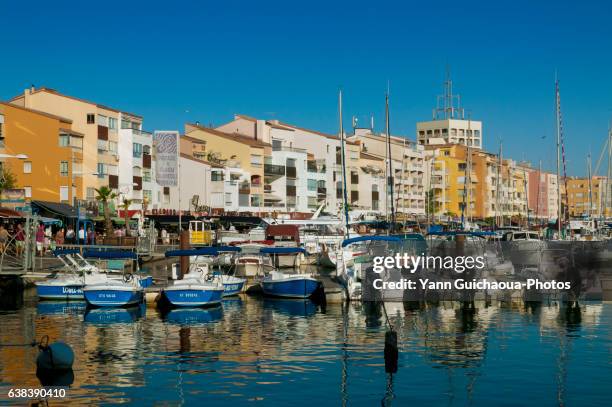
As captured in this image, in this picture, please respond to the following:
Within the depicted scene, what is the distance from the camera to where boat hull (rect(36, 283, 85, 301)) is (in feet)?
176

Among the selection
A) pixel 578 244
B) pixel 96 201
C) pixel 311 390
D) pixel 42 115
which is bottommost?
pixel 311 390

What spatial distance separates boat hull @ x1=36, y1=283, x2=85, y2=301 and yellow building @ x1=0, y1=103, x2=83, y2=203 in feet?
157

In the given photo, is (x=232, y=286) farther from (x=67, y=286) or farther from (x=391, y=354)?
(x=391, y=354)

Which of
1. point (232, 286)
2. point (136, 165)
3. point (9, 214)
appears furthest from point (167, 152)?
point (232, 286)

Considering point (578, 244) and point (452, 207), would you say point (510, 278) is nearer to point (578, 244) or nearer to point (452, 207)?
point (578, 244)

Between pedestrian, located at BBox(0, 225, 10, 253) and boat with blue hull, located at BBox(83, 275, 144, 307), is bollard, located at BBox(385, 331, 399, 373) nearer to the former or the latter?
boat with blue hull, located at BBox(83, 275, 144, 307)

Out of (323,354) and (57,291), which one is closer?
(323,354)

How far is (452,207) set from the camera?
185 metres

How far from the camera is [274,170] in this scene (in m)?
134

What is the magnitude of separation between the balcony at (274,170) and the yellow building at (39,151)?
38.1 m

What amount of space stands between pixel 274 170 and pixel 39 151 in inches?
1672

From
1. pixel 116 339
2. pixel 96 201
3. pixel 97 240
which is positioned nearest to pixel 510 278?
pixel 116 339

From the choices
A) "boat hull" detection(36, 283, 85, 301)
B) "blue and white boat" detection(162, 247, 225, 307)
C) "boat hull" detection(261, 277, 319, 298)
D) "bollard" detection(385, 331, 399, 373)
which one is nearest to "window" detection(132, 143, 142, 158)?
"boat hull" detection(36, 283, 85, 301)

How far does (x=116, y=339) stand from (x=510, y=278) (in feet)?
83.4
